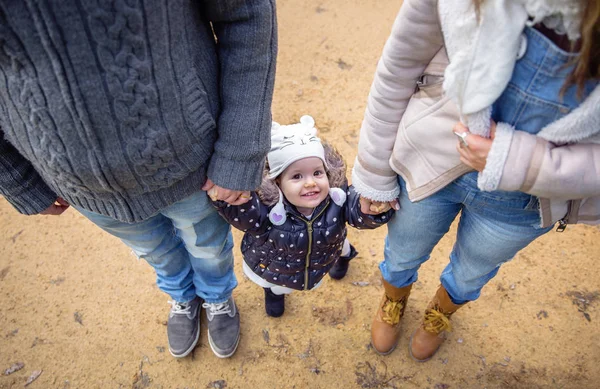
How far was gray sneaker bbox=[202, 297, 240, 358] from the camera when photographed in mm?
2094

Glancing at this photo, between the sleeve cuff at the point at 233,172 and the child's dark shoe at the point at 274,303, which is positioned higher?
the sleeve cuff at the point at 233,172

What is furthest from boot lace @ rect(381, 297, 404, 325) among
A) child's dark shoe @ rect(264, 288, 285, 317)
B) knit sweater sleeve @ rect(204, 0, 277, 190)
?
knit sweater sleeve @ rect(204, 0, 277, 190)

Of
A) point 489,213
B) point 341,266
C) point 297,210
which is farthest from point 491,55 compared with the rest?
point 341,266

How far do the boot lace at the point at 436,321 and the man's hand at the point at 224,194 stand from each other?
3.48 feet

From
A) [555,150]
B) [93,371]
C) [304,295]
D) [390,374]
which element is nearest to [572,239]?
[390,374]

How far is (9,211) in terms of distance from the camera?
276 centimetres

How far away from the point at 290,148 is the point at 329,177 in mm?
229

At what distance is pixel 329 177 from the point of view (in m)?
1.79

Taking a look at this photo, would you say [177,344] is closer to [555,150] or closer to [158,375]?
[158,375]

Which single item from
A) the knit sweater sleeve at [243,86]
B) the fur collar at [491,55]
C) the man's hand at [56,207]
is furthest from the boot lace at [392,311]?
the man's hand at [56,207]

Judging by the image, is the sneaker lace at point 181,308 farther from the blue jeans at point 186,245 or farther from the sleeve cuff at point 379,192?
the sleeve cuff at point 379,192

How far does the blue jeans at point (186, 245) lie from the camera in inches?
60.8

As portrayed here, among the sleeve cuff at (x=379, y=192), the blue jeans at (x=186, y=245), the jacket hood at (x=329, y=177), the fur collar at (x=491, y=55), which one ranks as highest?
the fur collar at (x=491, y=55)

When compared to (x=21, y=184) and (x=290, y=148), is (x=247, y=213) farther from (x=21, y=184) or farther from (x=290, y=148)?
(x=21, y=184)
